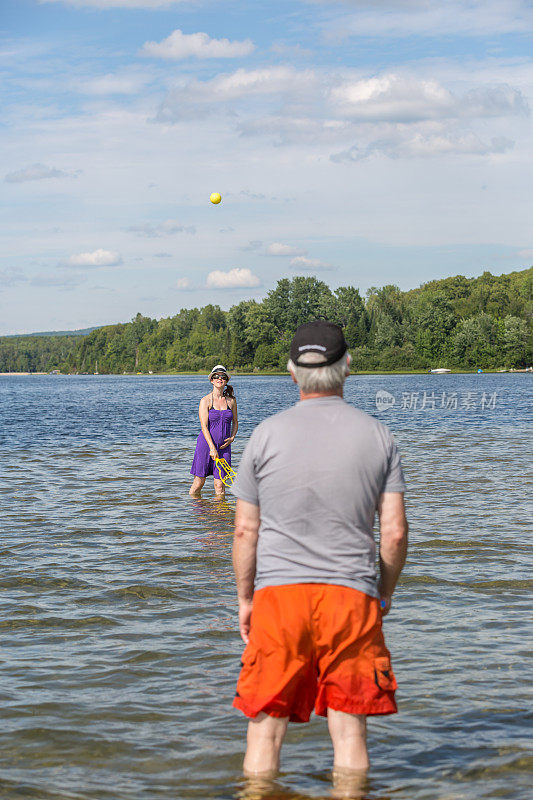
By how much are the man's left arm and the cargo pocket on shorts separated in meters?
0.60

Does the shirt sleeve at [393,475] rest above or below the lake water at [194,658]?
above

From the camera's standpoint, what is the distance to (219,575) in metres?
8.91

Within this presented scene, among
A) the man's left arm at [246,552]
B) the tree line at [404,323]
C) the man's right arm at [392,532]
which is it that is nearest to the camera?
the man's right arm at [392,532]

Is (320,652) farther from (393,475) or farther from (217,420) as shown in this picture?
(217,420)

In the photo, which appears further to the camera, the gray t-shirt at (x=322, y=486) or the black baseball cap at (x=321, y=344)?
the black baseball cap at (x=321, y=344)

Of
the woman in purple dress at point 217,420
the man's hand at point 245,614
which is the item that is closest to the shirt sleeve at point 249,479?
the man's hand at point 245,614

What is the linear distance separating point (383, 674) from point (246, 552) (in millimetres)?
794

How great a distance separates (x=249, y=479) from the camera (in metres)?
3.81

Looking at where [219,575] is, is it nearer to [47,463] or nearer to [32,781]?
[32,781]

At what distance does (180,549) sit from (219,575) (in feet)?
4.53

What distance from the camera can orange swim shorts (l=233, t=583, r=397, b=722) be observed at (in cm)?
367

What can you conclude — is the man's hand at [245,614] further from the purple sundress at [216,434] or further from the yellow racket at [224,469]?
the yellow racket at [224,469]

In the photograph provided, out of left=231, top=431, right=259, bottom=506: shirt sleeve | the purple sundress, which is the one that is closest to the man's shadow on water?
the purple sundress

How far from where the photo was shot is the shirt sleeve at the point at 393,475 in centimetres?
373
